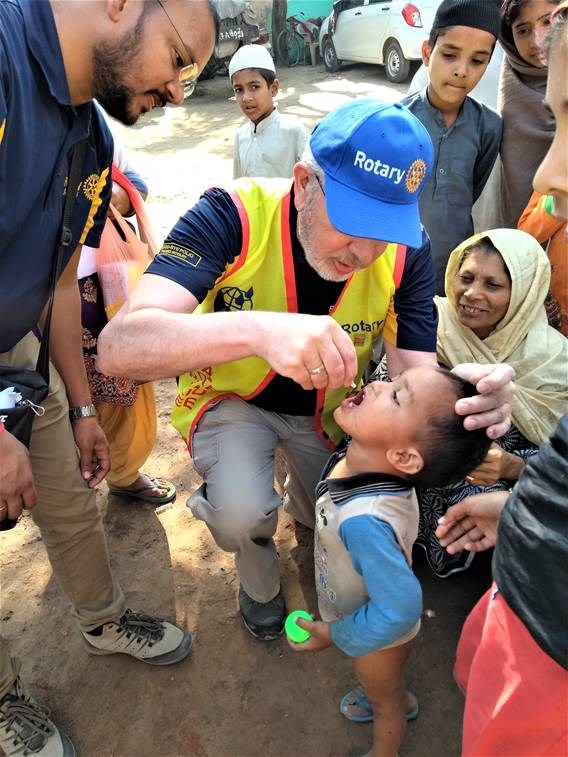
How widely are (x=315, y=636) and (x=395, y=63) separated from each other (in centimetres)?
1295

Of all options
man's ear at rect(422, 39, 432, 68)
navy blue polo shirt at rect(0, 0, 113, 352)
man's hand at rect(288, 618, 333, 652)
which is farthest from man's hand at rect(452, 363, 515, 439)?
man's ear at rect(422, 39, 432, 68)

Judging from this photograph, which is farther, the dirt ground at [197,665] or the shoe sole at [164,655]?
the shoe sole at [164,655]

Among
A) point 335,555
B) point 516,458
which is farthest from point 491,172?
point 335,555

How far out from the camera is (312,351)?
1.48 metres

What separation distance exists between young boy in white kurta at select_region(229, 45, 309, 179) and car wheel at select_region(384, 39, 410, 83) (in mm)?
8715

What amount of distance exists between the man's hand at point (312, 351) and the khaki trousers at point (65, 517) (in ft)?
2.85

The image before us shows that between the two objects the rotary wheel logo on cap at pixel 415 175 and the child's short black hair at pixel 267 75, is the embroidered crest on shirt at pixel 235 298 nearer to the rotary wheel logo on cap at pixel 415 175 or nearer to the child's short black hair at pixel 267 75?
the rotary wheel logo on cap at pixel 415 175

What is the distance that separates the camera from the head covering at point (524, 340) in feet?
8.17

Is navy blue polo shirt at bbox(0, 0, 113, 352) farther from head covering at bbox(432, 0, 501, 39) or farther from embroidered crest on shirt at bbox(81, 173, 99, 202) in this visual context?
head covering at bbox(432, 0, 501, 39)

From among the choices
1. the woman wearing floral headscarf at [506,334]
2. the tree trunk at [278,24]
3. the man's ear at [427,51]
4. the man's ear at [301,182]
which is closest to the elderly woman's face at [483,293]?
the woman wearing floral headscarf at [506,334]

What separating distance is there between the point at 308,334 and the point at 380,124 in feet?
2.44

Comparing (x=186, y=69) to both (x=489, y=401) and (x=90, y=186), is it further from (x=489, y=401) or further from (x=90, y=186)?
(x=489, y=401)

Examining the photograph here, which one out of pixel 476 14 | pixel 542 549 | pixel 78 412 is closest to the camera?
pixel 542 549

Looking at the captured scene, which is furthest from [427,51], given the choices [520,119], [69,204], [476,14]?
[69,204]
